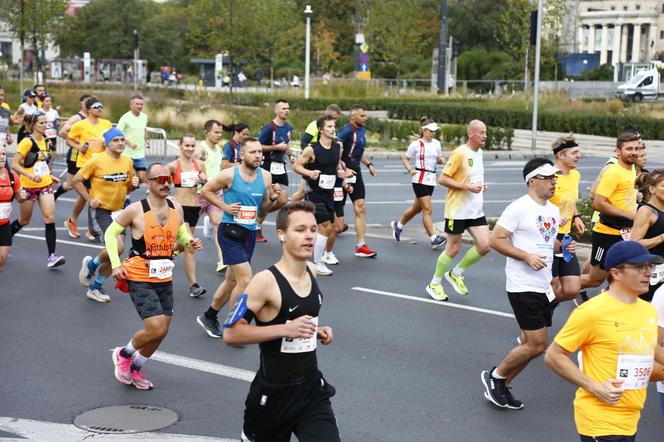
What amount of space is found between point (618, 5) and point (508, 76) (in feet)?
203

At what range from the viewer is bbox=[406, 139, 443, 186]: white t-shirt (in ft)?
47.7

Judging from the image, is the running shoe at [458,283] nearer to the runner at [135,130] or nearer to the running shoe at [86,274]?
the running shoe at [86,274]

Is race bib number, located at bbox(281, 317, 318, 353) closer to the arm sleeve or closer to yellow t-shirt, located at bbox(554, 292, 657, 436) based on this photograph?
yellow t-shirt, located at bbox(554, 292, 657, 436)

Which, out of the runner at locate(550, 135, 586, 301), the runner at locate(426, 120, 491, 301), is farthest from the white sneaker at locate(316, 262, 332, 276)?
the runner at locate(550, 135, 586, 301)

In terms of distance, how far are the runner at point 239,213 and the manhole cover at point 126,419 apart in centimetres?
193

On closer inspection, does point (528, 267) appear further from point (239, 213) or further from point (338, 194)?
point (338, 194)

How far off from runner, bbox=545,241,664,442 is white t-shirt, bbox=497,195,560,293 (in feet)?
7.58

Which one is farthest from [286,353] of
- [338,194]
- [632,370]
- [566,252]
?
[338,194]

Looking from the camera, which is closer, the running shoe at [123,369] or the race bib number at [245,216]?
the running shoe at [123,369]

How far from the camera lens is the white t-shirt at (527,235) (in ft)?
25.1

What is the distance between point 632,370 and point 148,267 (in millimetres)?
4090

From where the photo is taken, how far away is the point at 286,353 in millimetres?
5449

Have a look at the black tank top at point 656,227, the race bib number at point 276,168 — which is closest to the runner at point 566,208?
the black tank top at point 656,227

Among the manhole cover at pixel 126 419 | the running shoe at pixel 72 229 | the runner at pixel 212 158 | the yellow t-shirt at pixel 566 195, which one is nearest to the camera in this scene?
the manhole cover at pixel 126 419
